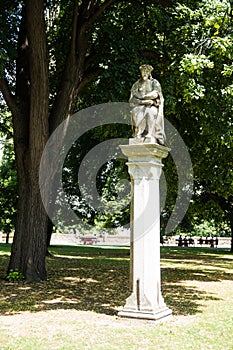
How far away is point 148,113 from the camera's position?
26.6ft

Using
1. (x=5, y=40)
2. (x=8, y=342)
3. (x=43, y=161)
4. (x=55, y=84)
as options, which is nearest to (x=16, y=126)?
(x=43, y=161)

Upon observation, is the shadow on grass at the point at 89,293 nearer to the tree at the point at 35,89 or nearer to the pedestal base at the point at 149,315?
the pedestal base at the point at 149,315

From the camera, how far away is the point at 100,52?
13539mm

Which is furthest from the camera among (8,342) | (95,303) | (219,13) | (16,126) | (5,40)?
(16,126)

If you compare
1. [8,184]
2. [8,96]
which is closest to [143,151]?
[8,96]

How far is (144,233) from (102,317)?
5.42 ft

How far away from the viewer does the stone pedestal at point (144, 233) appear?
7797 mm

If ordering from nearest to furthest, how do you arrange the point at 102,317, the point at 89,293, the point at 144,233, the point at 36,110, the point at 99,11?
the point at 144,233, the point at 102,317, the point at 89,293, the point at 36,110, the point at 99,11

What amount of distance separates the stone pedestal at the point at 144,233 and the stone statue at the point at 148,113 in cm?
23

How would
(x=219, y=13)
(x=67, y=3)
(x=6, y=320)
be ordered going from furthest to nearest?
1. (x=67, y=3)
2. (x=219, y=13)
3. (x=6, y=320)

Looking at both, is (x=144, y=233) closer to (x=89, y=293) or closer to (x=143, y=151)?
(x=143, y=151)

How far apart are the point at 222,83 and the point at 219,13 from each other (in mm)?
2775

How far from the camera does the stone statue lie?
8.11 m

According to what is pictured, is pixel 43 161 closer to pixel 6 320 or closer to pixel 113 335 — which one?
pixel 6 320
